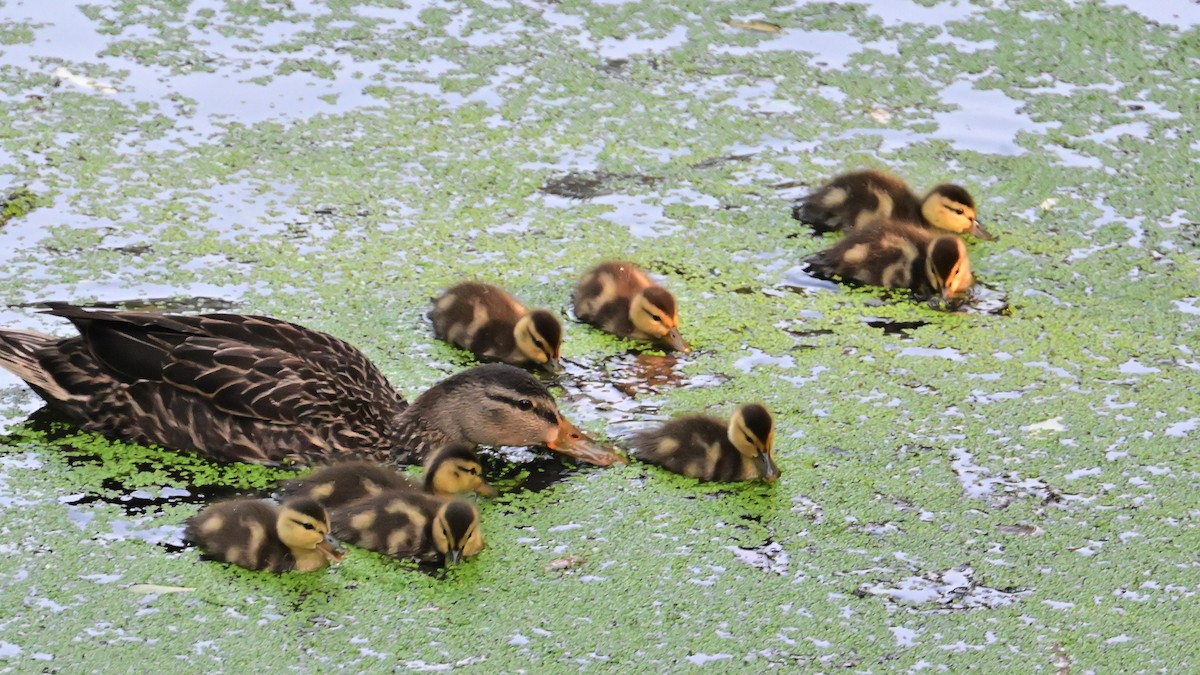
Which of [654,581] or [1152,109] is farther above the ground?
[1152,109]

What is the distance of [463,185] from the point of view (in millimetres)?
6684

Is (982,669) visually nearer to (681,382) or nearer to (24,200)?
(681,382)

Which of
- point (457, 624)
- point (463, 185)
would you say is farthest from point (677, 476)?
point (463, 185)

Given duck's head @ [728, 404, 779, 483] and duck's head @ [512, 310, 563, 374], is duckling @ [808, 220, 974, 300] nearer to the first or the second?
duck's head @ [512, 310, 563, 374]

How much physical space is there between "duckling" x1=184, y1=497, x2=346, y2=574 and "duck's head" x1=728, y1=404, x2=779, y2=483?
1.14m

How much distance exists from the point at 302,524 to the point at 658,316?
1.74m

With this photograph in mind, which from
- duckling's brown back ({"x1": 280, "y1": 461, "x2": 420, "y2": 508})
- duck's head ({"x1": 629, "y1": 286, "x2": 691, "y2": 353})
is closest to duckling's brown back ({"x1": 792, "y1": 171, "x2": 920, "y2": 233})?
duck's head ({"x1": 629, "y1": 286, "x2": 691, "y2": 353})

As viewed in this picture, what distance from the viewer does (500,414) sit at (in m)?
4.87

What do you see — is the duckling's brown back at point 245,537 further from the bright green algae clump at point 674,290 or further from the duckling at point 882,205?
the duckling at point 882,205

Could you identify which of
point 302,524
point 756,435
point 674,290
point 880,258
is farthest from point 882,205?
point 302,524

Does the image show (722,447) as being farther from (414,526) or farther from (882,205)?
(882,205)

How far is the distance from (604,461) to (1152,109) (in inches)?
149

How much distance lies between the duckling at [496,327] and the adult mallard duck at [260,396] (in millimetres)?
469

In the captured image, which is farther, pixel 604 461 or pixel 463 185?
pixel 463 185
